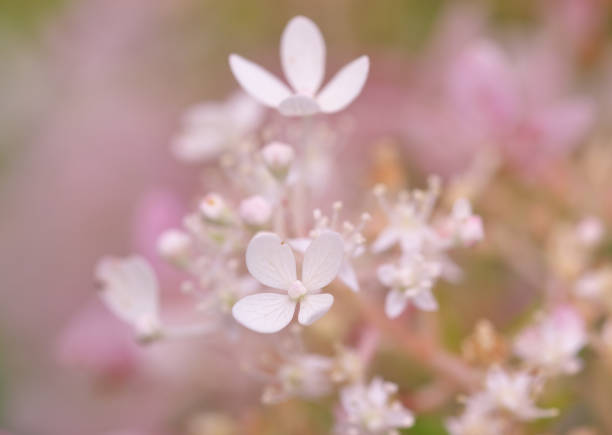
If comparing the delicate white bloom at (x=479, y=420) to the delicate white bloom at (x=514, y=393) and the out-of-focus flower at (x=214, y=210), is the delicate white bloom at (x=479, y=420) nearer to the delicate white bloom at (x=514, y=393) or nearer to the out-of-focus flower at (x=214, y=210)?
the delicate white bloom at (x=514, y=393)

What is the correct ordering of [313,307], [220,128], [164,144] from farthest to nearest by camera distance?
[164,144] < [220,128] < [313,307]

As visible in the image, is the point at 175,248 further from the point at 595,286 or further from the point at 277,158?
the point at 595,286

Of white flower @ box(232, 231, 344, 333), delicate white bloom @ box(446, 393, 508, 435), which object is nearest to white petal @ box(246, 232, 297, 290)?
white flower @ box(232, 231, 344, 333)

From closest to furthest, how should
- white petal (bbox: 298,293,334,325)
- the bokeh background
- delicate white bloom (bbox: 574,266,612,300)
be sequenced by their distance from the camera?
white petal (bbox: 298,293,334,325)
delicate white bloom (bbox: 574,266,612,300)
the bokeh background

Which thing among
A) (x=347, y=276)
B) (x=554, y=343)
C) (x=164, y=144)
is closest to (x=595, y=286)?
(x=554, y=343)

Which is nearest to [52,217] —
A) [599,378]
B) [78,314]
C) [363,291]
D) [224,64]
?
[78,314]

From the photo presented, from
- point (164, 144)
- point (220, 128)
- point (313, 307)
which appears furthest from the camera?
point (164, 144)

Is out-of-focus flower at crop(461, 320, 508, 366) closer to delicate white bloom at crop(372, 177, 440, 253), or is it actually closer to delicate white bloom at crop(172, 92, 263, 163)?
delicate white bloom at crop(372, 177, 440, 253)

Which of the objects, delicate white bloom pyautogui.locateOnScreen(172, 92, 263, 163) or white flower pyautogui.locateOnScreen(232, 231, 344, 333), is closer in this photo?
white flower pyautogui.locateOnScreen(232, 231, 344, 333)
